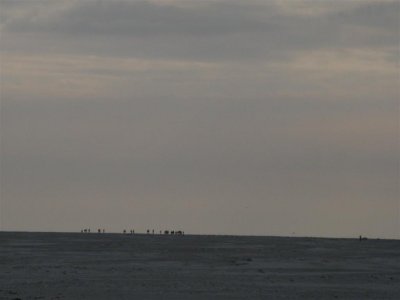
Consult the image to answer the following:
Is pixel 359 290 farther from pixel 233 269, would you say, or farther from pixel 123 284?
pixel 233 269

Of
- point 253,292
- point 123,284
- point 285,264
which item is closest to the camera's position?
point 253,292

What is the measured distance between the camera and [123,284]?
1671 inches

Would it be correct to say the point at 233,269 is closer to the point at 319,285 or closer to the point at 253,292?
the point at 319,285

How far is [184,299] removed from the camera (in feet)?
121

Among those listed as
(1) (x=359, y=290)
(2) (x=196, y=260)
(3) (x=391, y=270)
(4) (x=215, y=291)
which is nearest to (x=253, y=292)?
(4) (x=215, y=291)

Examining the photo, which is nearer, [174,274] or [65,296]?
[65,296]

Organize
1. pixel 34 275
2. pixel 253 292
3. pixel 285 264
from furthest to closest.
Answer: pixel 285 264
pixel 34 275
pixel 253 292

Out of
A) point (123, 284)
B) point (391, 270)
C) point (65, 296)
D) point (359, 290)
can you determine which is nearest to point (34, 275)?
point (123, 284)

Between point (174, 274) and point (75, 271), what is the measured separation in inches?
194

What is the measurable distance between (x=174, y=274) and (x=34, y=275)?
21.4ft

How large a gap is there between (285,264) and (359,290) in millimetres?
18175

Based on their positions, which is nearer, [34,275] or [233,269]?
[34,275]

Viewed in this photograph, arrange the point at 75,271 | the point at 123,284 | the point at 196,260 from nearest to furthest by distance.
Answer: the point at 123,284 < the point at 75,271 < the point at 196,260

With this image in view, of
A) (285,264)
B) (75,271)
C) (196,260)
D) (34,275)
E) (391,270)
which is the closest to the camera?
(34,275)
